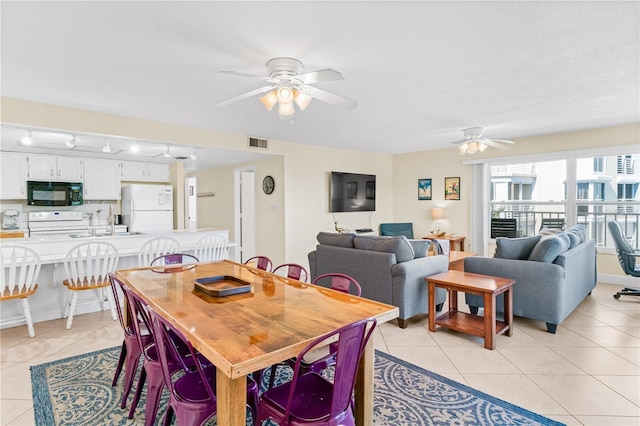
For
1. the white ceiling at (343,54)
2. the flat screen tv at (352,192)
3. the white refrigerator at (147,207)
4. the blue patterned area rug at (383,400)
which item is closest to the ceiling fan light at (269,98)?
the white ceiling at (343,54)

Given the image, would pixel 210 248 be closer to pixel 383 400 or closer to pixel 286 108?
pixel 286 108

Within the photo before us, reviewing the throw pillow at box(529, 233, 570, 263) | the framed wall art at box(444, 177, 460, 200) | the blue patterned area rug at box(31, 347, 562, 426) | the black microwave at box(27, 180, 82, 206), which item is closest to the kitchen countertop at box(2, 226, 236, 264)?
the blue patterned area rug at box(31, 347, 562, 426)

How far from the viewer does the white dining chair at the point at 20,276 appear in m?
3.14

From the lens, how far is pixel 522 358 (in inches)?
108

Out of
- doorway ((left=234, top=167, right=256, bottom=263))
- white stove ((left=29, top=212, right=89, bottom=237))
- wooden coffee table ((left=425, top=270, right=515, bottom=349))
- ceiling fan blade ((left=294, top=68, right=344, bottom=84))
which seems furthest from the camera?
doorway ((left=234, top=167, right=256, bottom=263))

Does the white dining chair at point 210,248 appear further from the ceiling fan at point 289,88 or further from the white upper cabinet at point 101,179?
the white upper cabinet at point 101,179

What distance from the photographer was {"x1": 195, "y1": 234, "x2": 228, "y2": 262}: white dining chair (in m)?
4.48

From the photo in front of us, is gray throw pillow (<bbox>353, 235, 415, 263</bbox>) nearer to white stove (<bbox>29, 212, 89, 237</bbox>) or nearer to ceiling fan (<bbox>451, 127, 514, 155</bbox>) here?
ceiling fan (<bbox>451, 127, 514, 155</bbox>)

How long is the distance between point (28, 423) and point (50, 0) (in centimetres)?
245

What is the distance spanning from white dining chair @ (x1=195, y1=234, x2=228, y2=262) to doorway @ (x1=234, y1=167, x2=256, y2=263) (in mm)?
2060

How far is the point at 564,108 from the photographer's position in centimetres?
399

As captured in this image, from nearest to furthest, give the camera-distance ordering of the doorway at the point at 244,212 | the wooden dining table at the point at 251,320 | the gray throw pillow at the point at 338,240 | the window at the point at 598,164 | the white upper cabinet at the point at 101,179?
the wooden dining table at the point at 251,320 → the gray throw pillow at the point at 338,240 → the window at the point at 598,164 → the white upper cabinet at the point at 101,179 → the doorway at the point at 244,212

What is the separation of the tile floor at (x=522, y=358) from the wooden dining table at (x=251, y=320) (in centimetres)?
114

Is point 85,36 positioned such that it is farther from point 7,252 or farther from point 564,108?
point 564,108
